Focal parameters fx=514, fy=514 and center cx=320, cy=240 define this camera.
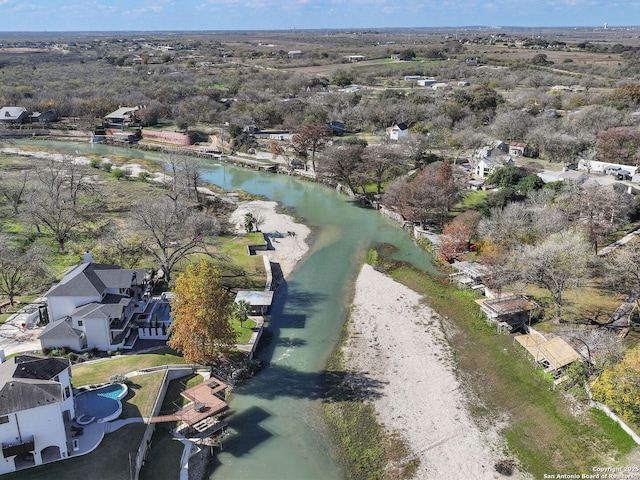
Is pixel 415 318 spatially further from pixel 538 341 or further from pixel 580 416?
pixel 580 416

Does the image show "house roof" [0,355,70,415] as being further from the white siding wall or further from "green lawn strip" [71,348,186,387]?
the white siding wall

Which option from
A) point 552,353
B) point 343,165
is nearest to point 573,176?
point 343,165

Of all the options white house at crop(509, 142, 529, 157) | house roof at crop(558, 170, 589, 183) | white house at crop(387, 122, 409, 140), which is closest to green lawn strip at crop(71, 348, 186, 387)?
house roof at crop(558, 170, 589, 183)

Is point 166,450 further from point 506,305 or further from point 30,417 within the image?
point 506,305

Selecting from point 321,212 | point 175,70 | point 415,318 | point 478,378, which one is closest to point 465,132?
point 321,212

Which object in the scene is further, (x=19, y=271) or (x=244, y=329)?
(x=19, y=271)
